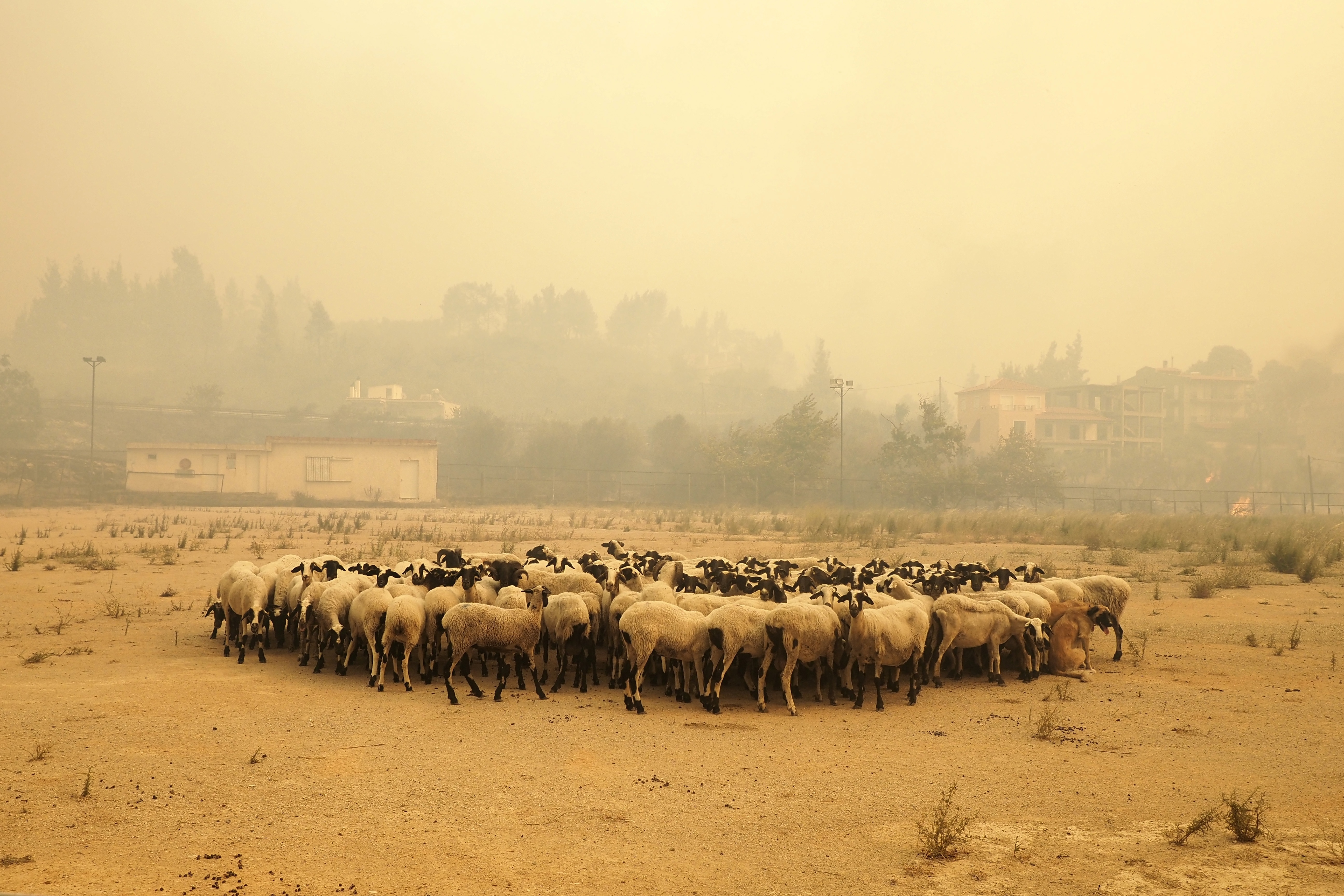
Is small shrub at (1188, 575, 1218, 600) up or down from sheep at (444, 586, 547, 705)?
down

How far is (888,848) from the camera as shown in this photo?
6371 millimetres

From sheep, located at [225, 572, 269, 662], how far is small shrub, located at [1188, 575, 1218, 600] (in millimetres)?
18857

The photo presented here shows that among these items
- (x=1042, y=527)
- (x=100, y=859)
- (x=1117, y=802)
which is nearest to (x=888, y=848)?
(x=1117, y=802)

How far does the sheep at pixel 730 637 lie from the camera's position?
1023 centimetres

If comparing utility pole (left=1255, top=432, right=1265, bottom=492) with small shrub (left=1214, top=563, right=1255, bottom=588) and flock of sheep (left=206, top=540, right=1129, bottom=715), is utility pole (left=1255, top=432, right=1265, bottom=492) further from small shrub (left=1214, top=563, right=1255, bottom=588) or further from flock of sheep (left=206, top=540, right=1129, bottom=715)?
flock of sheep (left=206, top=540, right=1129, bottom=715)

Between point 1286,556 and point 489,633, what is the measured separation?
24.0 metres

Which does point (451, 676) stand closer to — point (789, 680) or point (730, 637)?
point (730, 637)

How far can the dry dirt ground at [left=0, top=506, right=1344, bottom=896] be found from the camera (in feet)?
19.2

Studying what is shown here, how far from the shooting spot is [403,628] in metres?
10.8

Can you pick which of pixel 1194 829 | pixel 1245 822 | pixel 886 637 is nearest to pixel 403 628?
pixel 886 637

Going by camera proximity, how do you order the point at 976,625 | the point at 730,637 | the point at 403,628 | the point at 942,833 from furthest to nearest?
the point at 976,625 < the point at 403,628 < the point at 730,637 < the point at 942,833

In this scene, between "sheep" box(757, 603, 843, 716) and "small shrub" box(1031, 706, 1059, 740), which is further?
"sheep" box(757, 603, 843, 716)

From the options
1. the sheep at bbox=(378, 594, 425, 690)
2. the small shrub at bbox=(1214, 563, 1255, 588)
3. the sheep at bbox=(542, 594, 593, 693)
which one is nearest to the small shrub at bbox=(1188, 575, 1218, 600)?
the small shrub at bbox=(1214, 563, 1255, 588)

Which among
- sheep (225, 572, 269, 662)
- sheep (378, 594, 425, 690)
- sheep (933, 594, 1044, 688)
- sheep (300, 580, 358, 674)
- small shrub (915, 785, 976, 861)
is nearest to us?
small shrub (915, 785, 976, 861)
